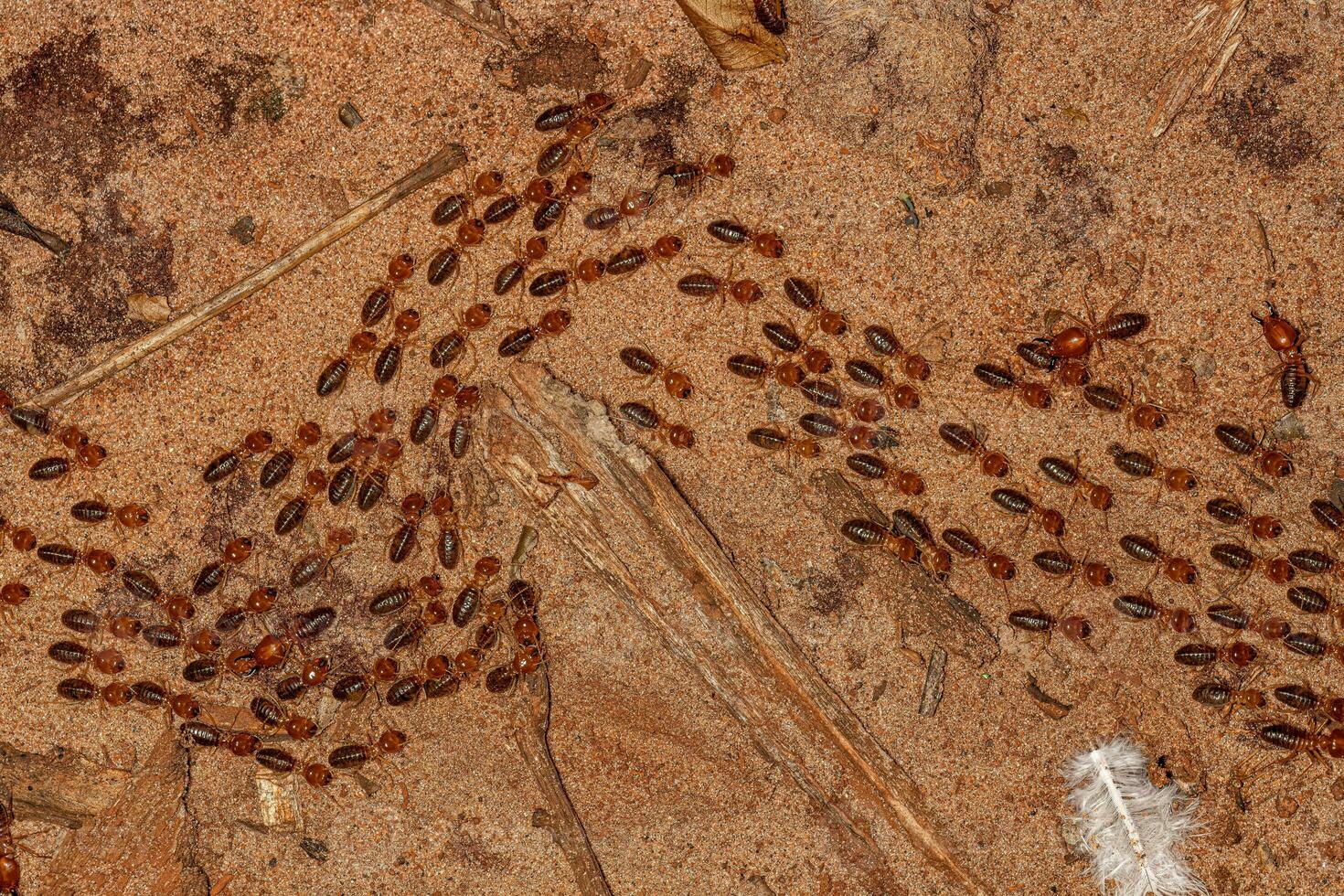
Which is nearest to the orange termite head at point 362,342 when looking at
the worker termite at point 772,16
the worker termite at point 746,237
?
the worker termite at point 746,237

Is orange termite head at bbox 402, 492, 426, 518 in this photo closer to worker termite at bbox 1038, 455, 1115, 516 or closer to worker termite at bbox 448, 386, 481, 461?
Result: worker termite at bbox 448, 386, 481, 461

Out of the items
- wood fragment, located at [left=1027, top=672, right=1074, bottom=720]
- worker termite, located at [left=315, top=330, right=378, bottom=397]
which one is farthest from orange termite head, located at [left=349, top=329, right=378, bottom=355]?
wood fragment, located at [left=1027, top=672, right=1074, bottom=720]

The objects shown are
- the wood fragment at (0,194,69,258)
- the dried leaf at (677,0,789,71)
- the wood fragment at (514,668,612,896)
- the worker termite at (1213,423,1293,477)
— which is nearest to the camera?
the dried leaf at (677,0,789,71)

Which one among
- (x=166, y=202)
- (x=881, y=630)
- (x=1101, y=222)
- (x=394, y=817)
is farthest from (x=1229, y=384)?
(x=166, y=202)

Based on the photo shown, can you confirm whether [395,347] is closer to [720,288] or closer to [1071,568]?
[720,288]

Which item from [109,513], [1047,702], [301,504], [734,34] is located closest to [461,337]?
[301,504]

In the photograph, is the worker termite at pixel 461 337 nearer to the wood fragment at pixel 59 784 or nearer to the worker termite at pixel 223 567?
the worker termite at pixel 223 567

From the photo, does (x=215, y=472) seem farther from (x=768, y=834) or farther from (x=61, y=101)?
(x=768, y=834)
